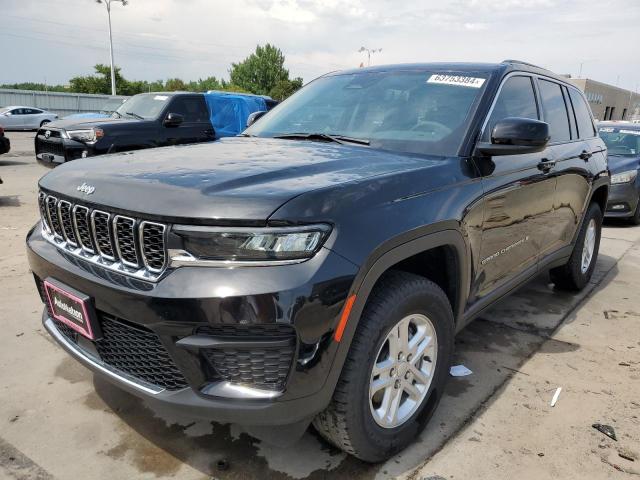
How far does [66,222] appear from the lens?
233 centimetres

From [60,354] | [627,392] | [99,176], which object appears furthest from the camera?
[60,354]

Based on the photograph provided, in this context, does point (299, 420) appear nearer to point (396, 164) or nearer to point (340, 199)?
point (340, 199)

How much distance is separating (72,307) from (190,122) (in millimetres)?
7895

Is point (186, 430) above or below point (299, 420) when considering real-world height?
below

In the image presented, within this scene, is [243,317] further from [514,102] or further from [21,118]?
[21,118]

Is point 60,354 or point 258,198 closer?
point 258,198

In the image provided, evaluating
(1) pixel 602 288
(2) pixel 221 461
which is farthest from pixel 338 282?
(1) pixel 602 288

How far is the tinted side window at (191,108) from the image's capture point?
934 centimetres

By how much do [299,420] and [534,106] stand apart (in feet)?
9.04

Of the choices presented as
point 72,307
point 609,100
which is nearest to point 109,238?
point 72,307

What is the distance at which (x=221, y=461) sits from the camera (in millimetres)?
2318

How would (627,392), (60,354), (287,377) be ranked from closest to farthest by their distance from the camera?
(287,377) → (627,392) → (60,354)

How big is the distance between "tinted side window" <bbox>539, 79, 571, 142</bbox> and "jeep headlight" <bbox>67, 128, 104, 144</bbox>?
6654 millimetres

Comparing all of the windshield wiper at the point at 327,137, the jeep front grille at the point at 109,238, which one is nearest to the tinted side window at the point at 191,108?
the windshield wiper at the point at 327,137
